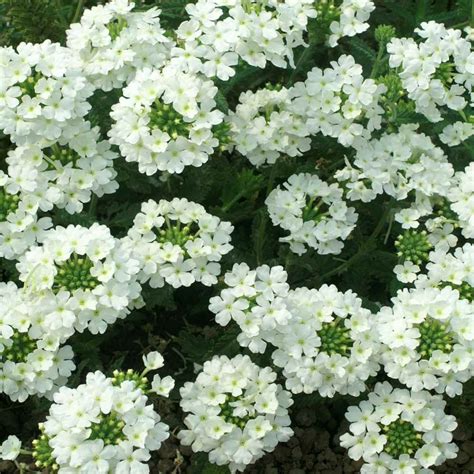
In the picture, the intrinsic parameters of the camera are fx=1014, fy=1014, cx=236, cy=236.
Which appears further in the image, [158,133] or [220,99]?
[220,99]

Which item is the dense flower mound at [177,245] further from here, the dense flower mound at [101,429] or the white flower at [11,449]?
the white flower at [11,449]

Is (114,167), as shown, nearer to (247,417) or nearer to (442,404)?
(247,417)

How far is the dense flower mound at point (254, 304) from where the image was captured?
370cm

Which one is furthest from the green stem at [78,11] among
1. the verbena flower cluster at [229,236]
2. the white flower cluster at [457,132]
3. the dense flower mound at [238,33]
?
the white flower cluster at [457,132]

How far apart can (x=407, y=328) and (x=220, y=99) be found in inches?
46.7

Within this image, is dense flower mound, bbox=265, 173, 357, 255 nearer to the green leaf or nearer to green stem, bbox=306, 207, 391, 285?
green stem, bbox=306, 207, 391, 285

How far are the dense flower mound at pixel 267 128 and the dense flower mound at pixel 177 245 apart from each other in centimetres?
41

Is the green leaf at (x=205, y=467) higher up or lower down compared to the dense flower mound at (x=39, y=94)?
lower down

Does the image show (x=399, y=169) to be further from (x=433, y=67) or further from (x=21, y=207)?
(x=21, y=207)

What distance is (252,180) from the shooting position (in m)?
4.18

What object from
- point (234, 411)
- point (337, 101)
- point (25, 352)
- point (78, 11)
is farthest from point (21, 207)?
point (78, 11)

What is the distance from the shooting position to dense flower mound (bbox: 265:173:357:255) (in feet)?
13.5

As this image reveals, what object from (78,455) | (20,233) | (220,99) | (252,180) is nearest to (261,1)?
(220,99)

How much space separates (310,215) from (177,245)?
2.11 feet
